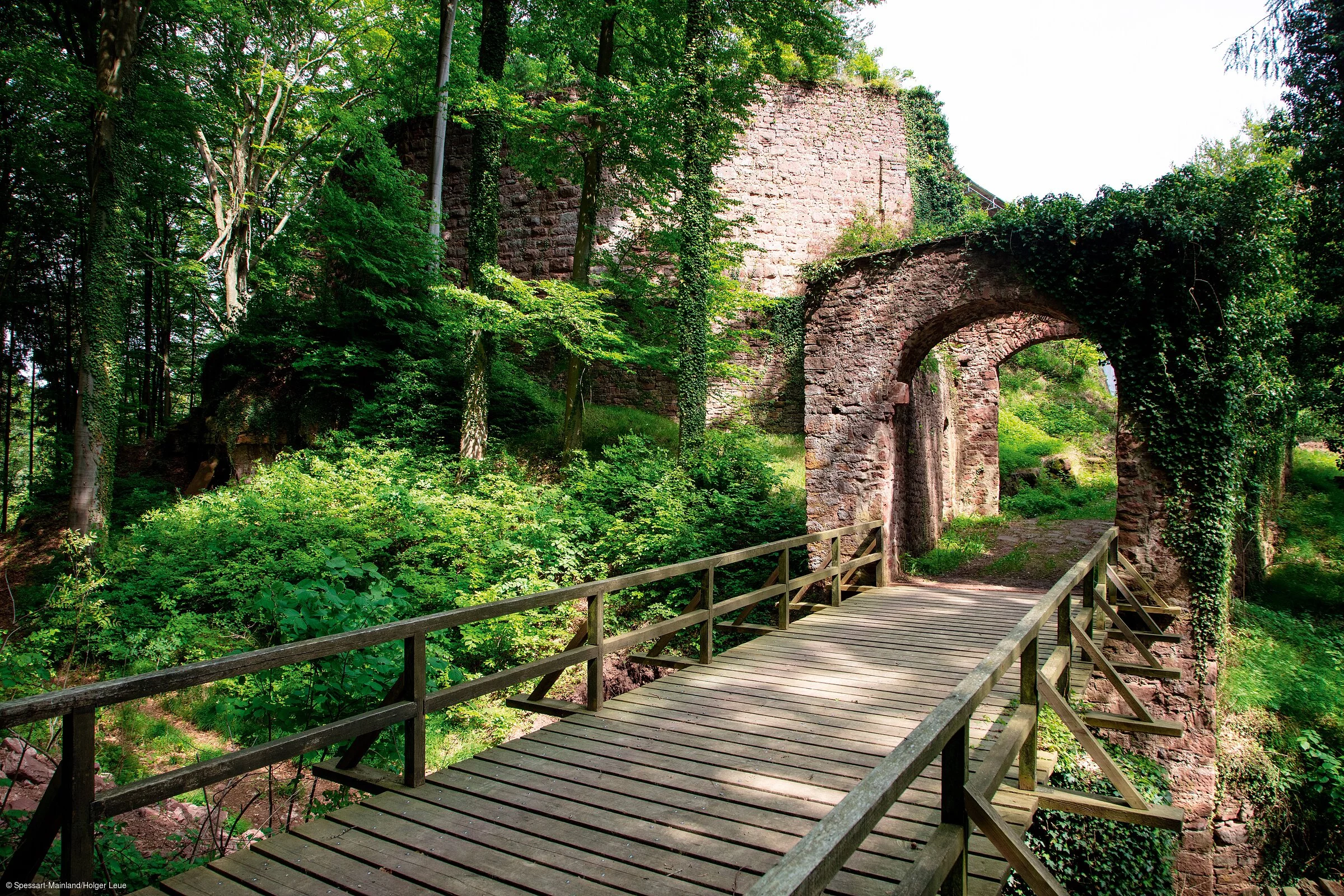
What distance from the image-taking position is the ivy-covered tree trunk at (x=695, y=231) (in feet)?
35.5

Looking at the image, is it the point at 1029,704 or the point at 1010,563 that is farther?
the point at 1010,563

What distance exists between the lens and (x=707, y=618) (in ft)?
18.2

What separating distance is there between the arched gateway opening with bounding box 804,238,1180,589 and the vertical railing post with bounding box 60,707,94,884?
7638 millimetres

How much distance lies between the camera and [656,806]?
313 cm

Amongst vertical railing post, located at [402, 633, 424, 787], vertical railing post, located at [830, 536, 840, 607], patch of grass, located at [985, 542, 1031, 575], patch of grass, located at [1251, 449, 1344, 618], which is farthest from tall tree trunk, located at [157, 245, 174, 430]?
patch of grass, located at [1251, 449, 1344, 618]

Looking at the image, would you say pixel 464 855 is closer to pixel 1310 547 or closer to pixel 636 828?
pixel 636 828

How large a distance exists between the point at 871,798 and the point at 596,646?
282cm

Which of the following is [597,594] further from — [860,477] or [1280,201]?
[1280,201]

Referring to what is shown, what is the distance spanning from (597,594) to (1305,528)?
1466 cm

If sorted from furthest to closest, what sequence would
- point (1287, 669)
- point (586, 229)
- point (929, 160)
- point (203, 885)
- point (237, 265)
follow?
point (929, 160)
point (237, 265)
point (586, 229)
point (1287, 669)
point (203, 885)

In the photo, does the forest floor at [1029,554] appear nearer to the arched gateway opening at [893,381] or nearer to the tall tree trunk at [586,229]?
the arched gateway opening at [893,381]

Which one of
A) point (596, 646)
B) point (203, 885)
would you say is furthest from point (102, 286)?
point (203, 885)

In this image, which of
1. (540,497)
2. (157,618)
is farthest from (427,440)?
(157,618)

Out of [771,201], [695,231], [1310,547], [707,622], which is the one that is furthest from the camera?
[771,201]
